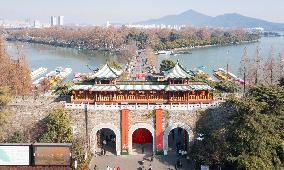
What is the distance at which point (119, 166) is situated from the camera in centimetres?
2758

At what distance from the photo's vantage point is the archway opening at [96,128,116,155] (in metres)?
30.4

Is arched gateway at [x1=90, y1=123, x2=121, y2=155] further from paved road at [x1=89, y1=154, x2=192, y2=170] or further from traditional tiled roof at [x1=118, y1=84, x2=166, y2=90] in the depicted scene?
traditional tiled roof at [x1=118, y1=84, x2=166, y2=90]

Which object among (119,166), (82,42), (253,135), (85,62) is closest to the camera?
(253,135)

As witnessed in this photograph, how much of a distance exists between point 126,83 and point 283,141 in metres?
12.1

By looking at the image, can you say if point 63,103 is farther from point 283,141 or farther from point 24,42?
point 24,42

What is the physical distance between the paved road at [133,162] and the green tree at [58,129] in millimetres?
2517

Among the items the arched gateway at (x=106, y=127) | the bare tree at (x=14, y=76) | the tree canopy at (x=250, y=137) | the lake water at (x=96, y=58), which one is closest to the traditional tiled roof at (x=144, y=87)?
the arched gateway at (x=106, y=127)

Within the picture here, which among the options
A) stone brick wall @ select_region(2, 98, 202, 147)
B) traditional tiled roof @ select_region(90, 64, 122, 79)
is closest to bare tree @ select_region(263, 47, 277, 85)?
stone brick wall @ select_region(2, 98, 202, 147)

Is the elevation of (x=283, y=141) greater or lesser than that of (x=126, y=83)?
lesser

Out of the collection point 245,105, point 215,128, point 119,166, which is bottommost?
point 119,166

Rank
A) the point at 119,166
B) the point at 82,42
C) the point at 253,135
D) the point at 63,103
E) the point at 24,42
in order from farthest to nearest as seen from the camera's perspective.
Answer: the point at 24,42, the point at 82,42, the point at 63,103, the point at 119,166, the point at 253,135

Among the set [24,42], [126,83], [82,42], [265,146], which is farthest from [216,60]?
[24,42]

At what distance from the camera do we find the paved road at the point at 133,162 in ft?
89.8

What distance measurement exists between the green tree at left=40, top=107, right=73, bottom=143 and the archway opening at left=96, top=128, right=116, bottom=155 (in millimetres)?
2866
